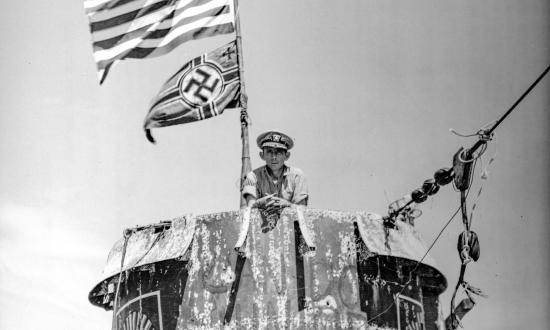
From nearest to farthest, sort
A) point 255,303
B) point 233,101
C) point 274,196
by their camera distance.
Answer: point 255,303
point 274,196
point 233,101

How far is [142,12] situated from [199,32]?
50.4 inches

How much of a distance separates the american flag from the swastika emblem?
82 cm

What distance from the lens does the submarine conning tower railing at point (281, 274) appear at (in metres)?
14.5

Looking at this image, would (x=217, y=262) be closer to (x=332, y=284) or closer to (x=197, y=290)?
(x=197, y=290)

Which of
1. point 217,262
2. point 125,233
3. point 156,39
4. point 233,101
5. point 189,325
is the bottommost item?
point 189,325

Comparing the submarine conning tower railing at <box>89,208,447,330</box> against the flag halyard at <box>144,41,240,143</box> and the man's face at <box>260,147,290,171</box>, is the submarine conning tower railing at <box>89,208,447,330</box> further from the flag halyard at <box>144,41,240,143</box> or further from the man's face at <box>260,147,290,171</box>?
the flag halyard at <box>144,41,240,143</box>

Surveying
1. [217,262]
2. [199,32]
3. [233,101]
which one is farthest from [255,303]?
[199,32]

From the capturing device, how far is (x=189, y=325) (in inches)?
579

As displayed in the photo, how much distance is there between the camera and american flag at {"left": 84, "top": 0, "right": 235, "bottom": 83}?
20312 millimetres

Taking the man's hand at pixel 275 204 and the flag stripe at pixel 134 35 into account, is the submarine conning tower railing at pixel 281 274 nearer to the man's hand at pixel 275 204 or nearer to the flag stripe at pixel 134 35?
the man's hand at pixel 275 204

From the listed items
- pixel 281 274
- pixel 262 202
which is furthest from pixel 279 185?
pixel 281 274

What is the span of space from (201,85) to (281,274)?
20.5 ft

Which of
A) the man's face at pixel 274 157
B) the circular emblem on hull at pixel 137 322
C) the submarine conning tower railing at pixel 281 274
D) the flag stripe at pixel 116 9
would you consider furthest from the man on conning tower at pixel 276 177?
the flag stripe at pixel 116 9

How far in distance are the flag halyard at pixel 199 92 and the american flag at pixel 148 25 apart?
0.65 m
